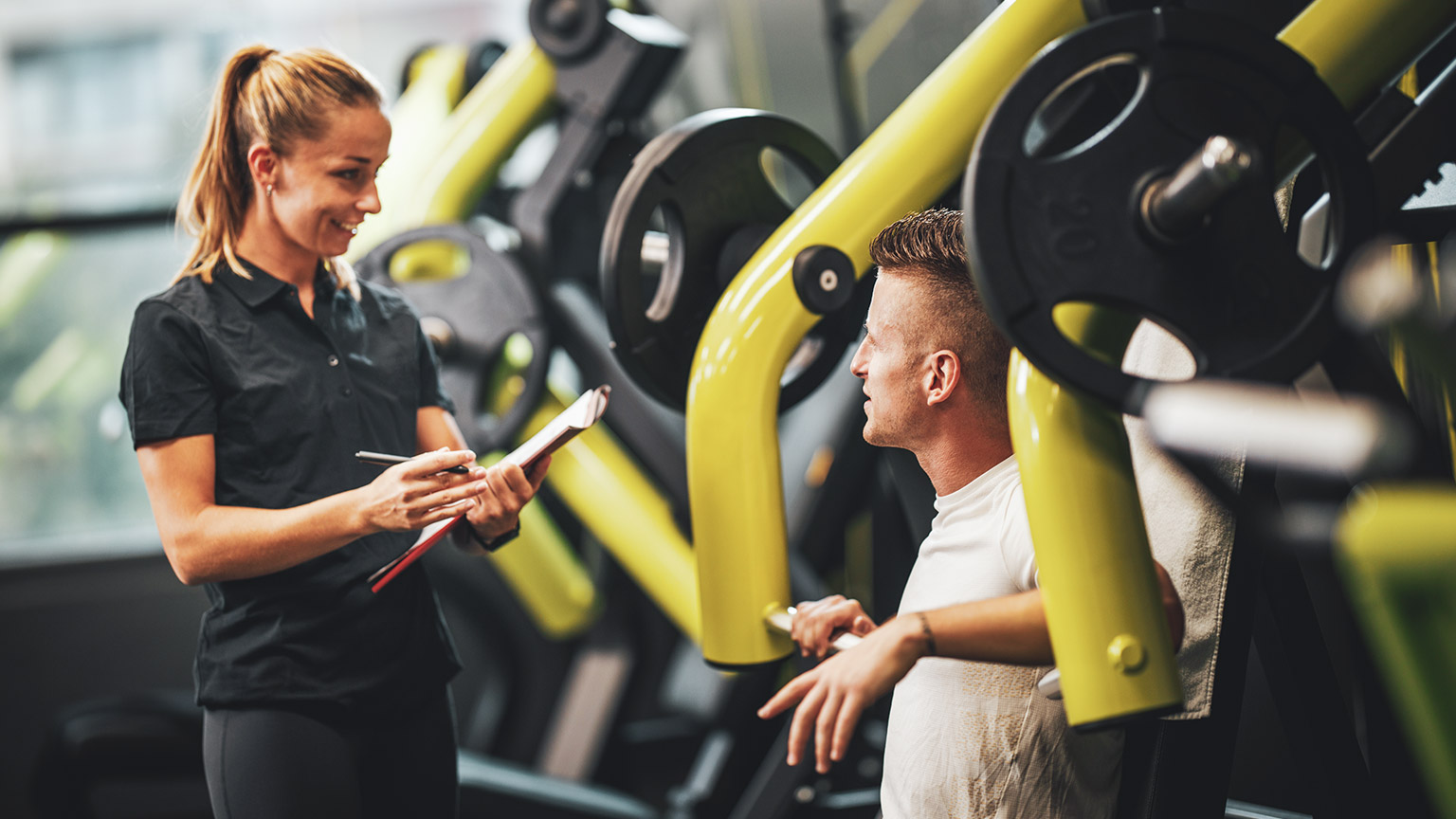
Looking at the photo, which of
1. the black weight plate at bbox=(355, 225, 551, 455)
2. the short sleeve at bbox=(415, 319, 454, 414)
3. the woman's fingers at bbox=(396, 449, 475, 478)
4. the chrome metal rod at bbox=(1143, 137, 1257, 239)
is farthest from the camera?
the black weight plate at bbox=(355, 225, 551, 455)

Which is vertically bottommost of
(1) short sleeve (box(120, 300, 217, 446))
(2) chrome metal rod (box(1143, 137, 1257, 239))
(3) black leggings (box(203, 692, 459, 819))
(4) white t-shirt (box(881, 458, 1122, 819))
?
(3) black leggings (box(203, 692, 459, 819))

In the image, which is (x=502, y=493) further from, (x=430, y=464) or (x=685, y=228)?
(x=685, y=228)

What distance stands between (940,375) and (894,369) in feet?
0.13

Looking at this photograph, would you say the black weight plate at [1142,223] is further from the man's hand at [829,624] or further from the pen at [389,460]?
the pen at [389,460]

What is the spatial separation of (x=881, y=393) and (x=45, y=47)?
334 centimetres

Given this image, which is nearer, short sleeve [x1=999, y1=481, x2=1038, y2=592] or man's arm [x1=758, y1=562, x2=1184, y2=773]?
man's arm [x1=758, y1=562, x2=1184, y2=773]

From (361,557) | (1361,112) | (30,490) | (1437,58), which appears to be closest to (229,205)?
(361,557)

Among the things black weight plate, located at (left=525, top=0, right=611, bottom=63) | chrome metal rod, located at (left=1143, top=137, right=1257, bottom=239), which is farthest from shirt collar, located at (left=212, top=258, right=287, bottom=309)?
black weight plate, located at (left=525, top=0, right=611, bottom=63)

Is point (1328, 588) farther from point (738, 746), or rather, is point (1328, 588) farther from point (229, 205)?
point (229, 205)

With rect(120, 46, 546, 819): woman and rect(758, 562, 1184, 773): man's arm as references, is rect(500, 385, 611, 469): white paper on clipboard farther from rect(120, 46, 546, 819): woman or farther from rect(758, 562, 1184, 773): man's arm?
rect(758, 562, 1184, 773): man's arm

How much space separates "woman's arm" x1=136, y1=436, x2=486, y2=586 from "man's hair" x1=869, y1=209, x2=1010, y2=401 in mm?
424

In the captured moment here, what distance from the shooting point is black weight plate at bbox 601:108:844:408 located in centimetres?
123

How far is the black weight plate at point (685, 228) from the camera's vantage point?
4.05 feet

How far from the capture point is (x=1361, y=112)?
0.97 meters
